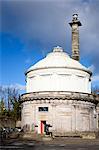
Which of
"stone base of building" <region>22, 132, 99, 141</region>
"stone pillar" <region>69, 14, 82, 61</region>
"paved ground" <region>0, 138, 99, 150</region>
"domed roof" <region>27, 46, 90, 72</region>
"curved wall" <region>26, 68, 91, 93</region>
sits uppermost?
"stone pillar" <region>69, 14, 82, 61</region>

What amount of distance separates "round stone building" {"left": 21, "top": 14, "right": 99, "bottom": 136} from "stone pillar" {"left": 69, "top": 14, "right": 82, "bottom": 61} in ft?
31.7

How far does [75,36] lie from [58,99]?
73.5ft

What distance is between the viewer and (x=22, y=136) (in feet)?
159

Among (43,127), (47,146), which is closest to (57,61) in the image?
(43,127)

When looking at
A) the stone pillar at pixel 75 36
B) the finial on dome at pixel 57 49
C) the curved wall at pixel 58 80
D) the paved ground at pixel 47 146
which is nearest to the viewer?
the paved ground at pixel 47 146

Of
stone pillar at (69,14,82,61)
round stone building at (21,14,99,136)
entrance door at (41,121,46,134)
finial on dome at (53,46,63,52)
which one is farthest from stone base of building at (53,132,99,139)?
stone pillar at (69,14,82,61)

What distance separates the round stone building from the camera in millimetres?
53094

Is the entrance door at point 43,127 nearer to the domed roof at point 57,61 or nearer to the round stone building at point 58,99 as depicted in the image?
the round stone building at point 58,99

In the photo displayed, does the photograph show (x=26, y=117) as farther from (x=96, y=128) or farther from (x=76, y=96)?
(x=96, y=128)

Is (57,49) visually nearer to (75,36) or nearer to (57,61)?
(57,61)

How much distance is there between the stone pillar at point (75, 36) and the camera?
70625 millimetres

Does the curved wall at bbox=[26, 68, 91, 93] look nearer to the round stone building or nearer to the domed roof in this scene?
the round stone building

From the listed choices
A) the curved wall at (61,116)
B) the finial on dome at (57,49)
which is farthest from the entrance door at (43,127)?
the finial on dome at (57,49)

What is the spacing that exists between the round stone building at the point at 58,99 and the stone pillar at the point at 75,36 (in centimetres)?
966
